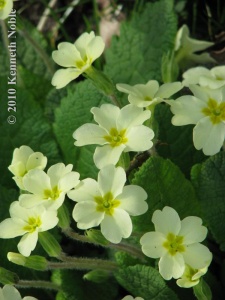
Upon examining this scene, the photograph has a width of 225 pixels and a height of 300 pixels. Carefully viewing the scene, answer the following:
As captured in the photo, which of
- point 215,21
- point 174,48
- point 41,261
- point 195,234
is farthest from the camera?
point 215,21

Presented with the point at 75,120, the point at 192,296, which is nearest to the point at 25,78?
the point at 75,120

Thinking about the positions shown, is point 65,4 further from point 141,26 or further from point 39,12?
point 141,26

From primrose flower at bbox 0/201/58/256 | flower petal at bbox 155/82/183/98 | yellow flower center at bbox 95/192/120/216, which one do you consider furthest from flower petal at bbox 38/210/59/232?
flower petal at bbox 155/82/183/98

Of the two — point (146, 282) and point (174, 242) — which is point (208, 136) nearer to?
point (174, 242)

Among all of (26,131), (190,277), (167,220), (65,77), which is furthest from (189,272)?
(26,131)

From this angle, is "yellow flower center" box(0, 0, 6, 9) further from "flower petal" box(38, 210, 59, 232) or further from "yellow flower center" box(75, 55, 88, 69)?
"flower petal" box(38, 210, 59, 232)

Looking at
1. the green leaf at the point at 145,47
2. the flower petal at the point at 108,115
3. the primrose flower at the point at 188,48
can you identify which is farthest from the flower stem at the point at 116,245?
the primrose flower at the point at 188,48
